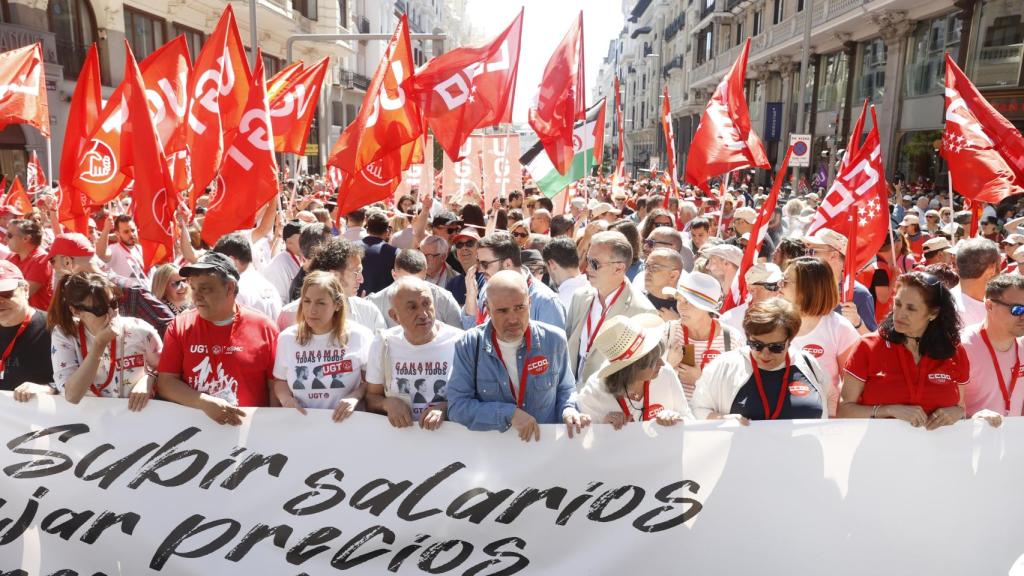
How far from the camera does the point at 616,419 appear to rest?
299cm

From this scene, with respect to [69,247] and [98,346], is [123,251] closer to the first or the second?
[69,247]

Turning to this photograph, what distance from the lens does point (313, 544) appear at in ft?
9.93

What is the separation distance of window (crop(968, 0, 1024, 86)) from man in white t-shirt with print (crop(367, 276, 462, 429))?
1798 cm

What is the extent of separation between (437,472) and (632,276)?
2.77 m

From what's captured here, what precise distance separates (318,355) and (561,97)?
16.3ft

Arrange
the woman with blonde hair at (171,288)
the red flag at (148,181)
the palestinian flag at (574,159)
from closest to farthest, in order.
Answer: the woman with blonde hair at (171,288) → the red flag at (148,181) → the palestinian flag at (574,159)

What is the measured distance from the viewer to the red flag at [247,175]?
515 cm

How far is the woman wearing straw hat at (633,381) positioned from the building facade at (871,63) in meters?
15.0

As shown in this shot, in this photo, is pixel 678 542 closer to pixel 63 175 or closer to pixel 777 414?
pixel 777 414

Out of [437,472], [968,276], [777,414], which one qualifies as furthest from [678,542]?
[968,276]

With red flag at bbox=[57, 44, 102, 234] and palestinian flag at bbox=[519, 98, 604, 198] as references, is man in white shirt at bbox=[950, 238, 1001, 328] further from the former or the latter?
red flag at bbox=[57, 44, 102, 234]

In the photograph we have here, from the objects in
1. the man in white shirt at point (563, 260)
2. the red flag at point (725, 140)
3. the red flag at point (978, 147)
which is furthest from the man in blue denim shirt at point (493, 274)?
the red flag at point (978, 147)

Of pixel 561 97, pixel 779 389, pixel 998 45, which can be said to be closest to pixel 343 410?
pixel 779 389

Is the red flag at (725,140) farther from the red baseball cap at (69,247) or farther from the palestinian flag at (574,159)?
the red baseball cap at (69,247)
